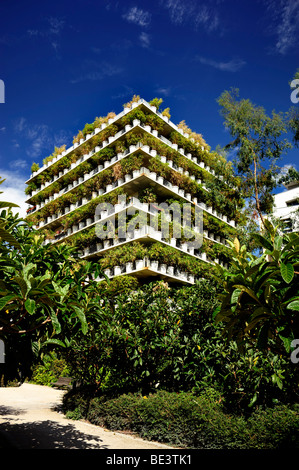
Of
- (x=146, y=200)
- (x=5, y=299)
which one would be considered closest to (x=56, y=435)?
(x=5, y=299)

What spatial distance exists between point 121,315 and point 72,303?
708cm

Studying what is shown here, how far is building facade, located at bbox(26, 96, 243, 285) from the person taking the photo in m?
23.5

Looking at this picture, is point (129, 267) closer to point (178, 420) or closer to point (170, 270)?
point (170, 270)

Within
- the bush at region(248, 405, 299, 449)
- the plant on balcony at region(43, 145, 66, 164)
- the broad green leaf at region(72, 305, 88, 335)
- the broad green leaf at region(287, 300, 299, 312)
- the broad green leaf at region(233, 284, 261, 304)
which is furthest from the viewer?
the plant on balcony at region(43, 145, 66, 164)

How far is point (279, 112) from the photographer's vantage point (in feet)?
61.9

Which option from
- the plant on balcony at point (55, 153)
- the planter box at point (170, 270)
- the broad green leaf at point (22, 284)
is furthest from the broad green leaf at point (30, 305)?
the plant on balcony at point (55, 153)

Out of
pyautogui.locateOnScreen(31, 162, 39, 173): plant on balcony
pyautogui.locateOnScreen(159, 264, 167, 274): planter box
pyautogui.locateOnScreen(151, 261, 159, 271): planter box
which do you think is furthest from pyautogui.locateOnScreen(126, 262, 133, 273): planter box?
pyautogui.locateOnScreen(31, 162, 39, 173): plant on balcony

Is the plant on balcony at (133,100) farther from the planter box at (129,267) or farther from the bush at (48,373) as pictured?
the bush at (48,373)

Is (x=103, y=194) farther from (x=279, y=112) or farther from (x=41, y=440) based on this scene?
(x=41, y=440)

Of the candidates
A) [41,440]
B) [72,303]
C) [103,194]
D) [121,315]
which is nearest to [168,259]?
[103,194]

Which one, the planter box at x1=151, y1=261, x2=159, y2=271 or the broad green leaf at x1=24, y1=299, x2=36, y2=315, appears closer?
the broad green leaf at x1=24, y1=299, x2=36, y2=315

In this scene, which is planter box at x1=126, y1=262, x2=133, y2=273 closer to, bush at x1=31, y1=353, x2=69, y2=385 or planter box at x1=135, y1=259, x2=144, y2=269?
planter box at x1=135, y1=259, x2=144, y2=269

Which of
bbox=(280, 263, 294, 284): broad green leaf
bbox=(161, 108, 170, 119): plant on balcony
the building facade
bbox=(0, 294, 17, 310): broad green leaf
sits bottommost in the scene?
bbox=(0, 294, 17, 310): broad green leaf

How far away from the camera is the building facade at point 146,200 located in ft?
77.2
